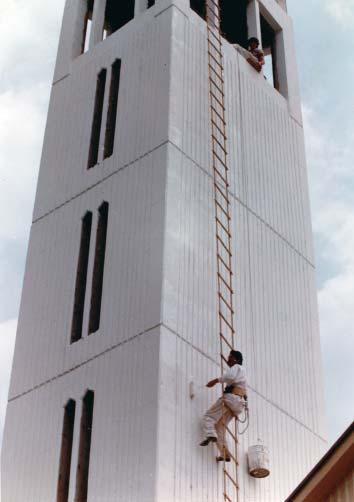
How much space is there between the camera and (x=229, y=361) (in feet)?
60.7

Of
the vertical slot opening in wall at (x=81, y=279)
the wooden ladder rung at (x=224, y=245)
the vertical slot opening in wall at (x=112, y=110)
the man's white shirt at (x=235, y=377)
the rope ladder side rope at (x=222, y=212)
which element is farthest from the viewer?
the vertical slot opening in wall at (x=112, y=110)

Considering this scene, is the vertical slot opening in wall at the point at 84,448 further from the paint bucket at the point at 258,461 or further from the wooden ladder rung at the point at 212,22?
the wooden ladder rung at the point at 212,22

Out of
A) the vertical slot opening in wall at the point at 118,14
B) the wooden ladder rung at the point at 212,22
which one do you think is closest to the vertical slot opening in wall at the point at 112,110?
the wooden ladder rung at the point at 212,22

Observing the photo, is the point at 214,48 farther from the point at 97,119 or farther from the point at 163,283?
the point at 163,283

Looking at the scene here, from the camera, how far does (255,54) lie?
25125 mm

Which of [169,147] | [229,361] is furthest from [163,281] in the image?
[169,147]

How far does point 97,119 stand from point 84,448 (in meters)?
7.24

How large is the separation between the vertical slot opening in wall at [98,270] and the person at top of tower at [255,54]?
5.46 metres

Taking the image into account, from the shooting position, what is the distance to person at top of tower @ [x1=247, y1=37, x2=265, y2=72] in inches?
974

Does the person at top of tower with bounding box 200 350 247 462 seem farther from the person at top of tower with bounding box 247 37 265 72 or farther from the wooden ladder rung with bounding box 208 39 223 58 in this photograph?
the person at top of tower with bounding box 247 37 265 72

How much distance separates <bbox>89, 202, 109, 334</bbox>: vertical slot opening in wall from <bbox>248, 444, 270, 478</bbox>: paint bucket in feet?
10.9

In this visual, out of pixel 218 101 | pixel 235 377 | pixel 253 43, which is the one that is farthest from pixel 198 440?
pixel 253 43

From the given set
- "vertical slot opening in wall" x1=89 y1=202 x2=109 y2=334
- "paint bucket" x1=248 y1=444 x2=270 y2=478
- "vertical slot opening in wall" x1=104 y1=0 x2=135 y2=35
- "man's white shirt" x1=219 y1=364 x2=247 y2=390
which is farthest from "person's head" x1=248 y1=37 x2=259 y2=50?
"paint bucket" x1=248 y1=444 x2=270 y2=478

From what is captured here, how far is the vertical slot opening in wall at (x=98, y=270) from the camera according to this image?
19891 millimetres
